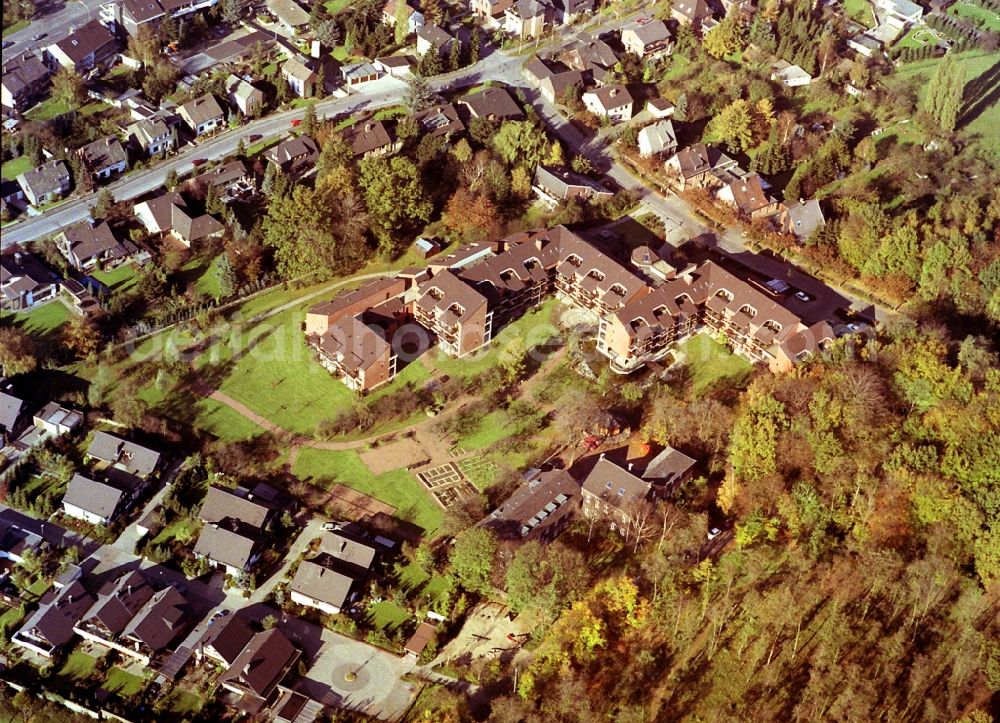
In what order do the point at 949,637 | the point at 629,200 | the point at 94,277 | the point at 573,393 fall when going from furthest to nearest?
the point at 629,200
the point at 94,277
the point at 573,393
the point at 949,637

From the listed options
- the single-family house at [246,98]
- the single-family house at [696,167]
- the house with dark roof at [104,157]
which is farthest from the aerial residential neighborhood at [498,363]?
the single-family house at [246,98]

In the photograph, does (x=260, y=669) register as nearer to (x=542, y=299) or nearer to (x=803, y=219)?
(x=542, y=299)

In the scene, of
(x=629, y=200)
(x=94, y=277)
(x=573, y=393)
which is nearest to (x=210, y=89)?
(x=94, y=277)

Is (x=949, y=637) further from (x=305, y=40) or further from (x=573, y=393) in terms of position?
(x=305, y=40)

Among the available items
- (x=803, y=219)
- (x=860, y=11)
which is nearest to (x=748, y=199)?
(x=803, y=219)

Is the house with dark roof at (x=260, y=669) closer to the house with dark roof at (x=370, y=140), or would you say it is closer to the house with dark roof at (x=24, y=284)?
the house with dark roof at (x=24, y=284)

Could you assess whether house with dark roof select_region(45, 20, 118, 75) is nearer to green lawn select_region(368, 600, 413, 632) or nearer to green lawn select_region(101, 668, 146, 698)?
green lawn select_region(101, 668, 146, 698)
